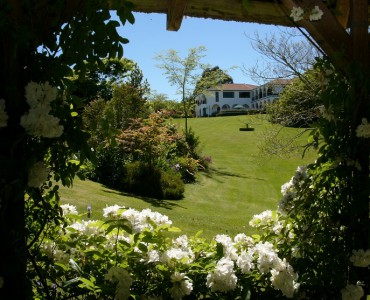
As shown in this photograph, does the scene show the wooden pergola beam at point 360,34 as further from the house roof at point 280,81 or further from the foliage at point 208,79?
the foliage at point 208,79

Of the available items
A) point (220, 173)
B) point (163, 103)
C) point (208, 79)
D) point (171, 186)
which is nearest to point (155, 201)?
point (171, 186)

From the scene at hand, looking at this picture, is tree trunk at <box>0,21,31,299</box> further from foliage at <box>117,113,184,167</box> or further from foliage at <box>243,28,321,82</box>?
foliage at <box>117,113,184,167</box>

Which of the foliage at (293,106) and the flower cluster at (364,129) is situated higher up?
the foliage at (293,106)

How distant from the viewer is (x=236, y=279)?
220cm

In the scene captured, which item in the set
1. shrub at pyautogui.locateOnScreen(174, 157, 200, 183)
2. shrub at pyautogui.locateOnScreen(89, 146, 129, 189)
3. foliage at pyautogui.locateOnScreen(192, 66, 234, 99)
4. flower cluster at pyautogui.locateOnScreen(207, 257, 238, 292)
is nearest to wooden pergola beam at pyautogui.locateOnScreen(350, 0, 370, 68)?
flower cluster at pyautogui.locateOnScreen(207, 257, 238, 292)

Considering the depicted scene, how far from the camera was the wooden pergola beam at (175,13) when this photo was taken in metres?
2.78

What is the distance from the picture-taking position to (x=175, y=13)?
2832 mm

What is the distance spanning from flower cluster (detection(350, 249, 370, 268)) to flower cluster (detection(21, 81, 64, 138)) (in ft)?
5.72

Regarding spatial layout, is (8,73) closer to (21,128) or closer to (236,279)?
(21,128)

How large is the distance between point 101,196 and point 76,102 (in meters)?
7.38

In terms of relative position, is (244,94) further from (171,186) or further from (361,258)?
(361,258)

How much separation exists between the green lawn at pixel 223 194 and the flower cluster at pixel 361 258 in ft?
15.2

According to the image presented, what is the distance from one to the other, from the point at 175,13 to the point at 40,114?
5.12 feet

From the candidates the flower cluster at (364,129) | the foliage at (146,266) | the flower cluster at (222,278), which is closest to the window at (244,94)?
the flower cluster at (364,129)
